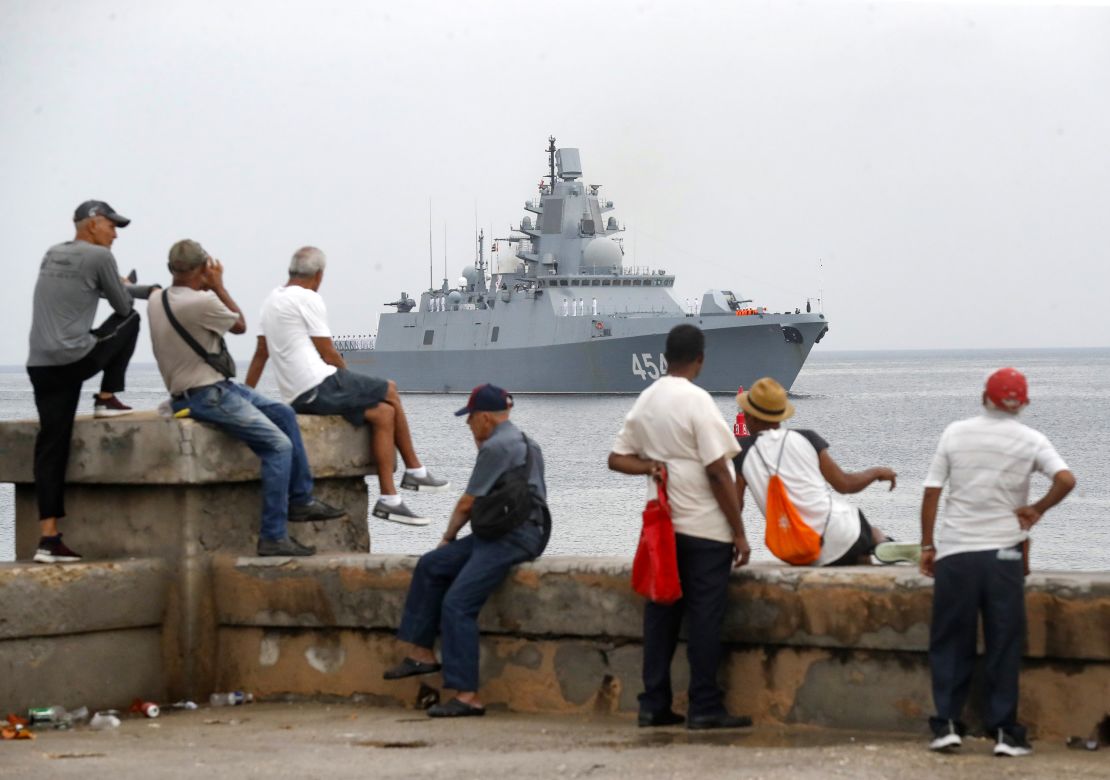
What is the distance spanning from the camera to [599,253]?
6444cm

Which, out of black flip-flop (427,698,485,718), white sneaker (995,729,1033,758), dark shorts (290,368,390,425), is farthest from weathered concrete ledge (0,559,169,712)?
white sneaker (995,729,1033,758)

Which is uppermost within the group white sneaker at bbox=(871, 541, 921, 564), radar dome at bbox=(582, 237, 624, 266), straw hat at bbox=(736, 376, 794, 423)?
radar dome at bbox=(582, 237, 624, 266)

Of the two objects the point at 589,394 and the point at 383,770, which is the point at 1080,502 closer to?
the point at 383,770

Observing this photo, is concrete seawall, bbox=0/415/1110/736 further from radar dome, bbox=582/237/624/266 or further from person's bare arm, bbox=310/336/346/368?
A: radar dome, bbox=582/237/624/266

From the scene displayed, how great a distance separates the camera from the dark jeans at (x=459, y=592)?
5.48m

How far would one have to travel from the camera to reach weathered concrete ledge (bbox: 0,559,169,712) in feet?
18.6

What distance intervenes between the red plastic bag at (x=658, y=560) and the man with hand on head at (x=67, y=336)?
2.05m

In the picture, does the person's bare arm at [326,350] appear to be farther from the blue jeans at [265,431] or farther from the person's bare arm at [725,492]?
the person's bare arm at [725,492]

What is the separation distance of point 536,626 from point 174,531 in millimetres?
1397

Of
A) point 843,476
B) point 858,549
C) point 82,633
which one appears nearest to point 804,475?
point 843,476

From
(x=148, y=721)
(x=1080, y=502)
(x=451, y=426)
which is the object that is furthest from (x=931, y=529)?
(x=451, y=426)

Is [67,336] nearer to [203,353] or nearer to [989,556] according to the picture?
[203,353]

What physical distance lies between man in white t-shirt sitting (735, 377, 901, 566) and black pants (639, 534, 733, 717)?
0.29m

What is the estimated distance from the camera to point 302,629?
6.01 m
